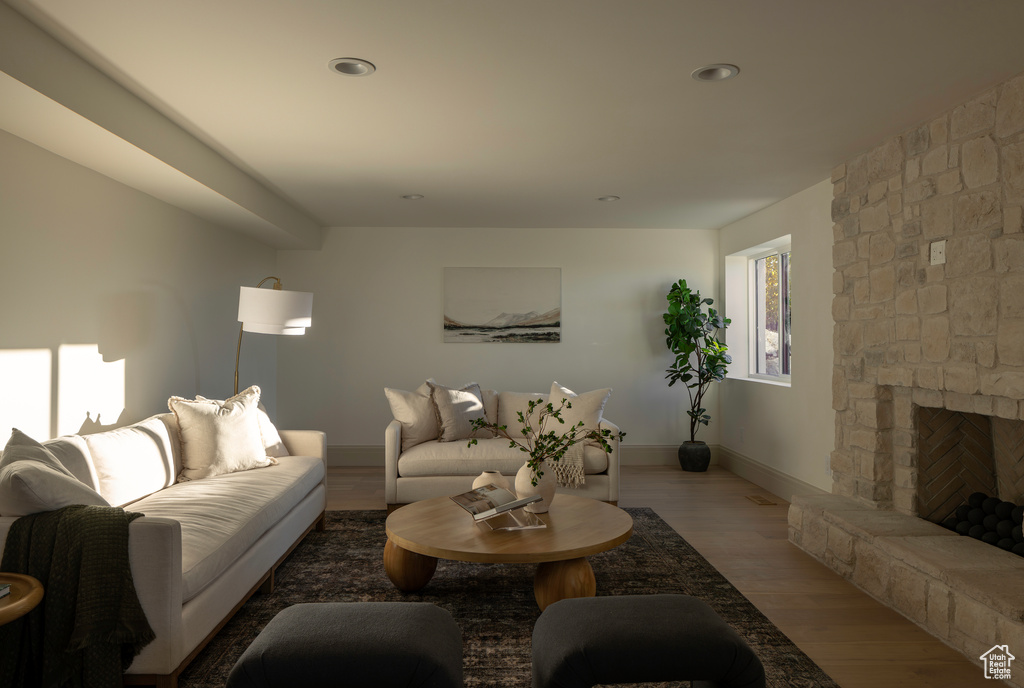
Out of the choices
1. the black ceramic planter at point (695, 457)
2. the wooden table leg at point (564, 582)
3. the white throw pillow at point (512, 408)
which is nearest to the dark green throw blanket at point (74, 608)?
the wooden table leg at point (564, 582)

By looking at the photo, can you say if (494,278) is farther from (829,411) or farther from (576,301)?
(829,411)

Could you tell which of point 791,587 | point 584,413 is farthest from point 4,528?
point 584,413

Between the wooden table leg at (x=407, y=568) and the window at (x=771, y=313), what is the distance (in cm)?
393

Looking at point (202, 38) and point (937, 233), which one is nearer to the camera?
point (202, 38)

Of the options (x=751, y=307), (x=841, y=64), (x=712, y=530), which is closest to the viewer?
(x=841, y=64)

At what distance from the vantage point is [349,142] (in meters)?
3.88

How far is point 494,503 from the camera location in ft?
10.1

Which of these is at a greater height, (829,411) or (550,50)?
(550,50)

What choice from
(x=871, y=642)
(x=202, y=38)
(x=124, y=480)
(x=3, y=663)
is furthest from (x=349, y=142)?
(x=871, y=642)

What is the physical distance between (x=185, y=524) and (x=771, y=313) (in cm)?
534

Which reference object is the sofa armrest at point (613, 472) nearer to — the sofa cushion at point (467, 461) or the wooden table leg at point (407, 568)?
the sofa cushion at point (467, 461)

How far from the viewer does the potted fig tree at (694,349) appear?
20.4 ft

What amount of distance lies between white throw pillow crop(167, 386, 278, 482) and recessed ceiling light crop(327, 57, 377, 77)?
2.14 m

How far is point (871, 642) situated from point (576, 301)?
14.7 feet
